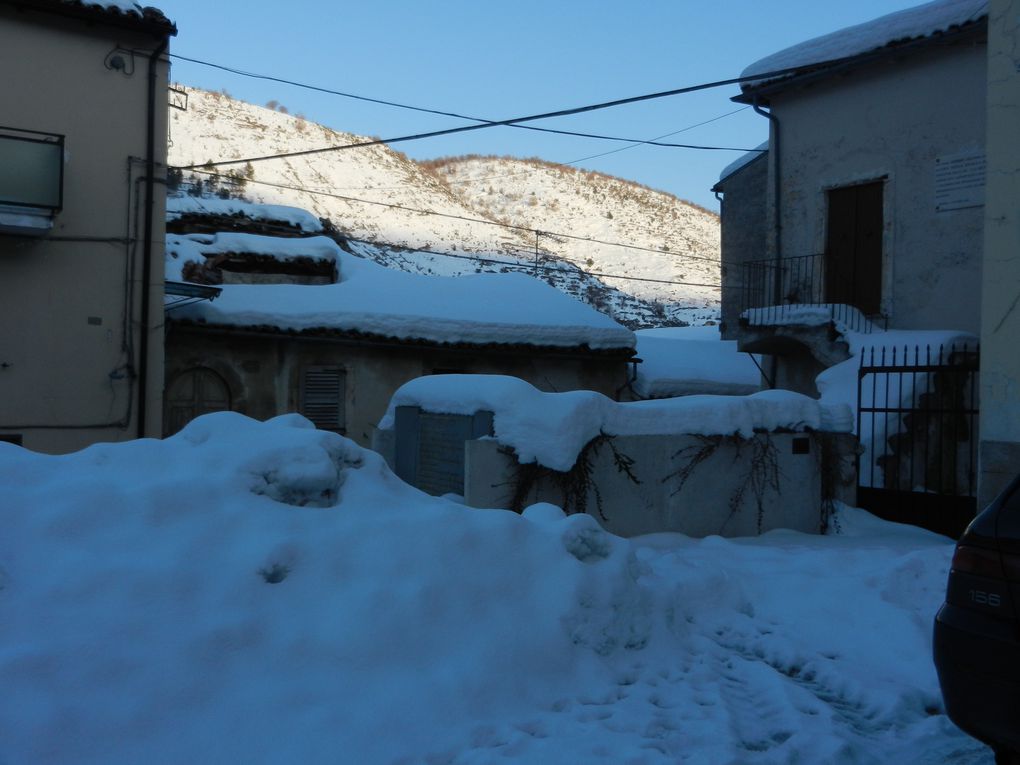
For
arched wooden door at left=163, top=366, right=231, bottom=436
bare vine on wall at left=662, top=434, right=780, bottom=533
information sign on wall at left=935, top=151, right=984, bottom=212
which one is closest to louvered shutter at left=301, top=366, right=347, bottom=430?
arched wooden door at left=163, top=366, right=231, bottom=436

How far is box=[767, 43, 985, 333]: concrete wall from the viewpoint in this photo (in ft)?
42.3

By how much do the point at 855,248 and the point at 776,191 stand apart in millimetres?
1899

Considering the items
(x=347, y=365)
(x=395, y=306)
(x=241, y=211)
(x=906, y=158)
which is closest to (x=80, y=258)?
(x=347, y=365)

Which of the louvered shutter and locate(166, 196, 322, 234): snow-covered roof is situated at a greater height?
locate(166, 196, 322, 234): snow-covered roof

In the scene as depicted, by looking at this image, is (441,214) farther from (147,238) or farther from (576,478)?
(576,478)

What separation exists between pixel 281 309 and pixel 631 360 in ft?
22.3

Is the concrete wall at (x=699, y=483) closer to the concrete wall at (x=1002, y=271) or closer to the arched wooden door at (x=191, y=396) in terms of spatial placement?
the concrete wall at (x=1002, y=271)

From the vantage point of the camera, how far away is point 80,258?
1218cm

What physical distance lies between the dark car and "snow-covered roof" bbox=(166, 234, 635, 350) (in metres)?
12.4

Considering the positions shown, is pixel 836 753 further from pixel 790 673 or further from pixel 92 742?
pixel 92 742

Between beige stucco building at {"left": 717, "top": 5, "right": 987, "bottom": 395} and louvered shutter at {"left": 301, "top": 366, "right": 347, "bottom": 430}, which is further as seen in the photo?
louvered shutter at {"left": 301, "top": 366, "right": 347, "bottom": 430}

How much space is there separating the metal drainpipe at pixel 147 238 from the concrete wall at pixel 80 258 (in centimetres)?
7

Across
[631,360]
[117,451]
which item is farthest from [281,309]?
[117,451]

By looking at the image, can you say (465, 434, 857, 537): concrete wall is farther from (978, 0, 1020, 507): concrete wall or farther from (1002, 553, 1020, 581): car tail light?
(1002, 553, 1020, 581): car tail light
